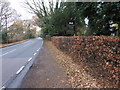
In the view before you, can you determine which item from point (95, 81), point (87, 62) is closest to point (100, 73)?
point (95, 81)

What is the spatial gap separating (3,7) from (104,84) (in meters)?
29.3

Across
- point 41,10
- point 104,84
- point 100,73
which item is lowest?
point 104,84

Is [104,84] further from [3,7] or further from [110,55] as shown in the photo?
[3,7]

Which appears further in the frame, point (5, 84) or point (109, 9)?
point (109, 9)

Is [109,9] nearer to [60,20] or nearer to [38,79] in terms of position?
[38,79]

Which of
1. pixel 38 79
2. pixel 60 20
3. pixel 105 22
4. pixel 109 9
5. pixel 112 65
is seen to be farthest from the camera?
pixel 60 20

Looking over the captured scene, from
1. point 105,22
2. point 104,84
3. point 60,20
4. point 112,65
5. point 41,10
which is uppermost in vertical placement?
point 41,10

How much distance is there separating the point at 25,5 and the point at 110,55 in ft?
90.6

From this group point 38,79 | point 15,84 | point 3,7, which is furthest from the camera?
point 3,7

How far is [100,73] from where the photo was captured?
326 centimetres

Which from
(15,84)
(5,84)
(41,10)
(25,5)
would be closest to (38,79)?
(15,84)

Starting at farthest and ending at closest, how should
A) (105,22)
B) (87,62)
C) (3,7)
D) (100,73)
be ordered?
(3,7), (105,22), (87,62), (100,73)

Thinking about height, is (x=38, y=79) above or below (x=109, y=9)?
below

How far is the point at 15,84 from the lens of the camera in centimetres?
356
